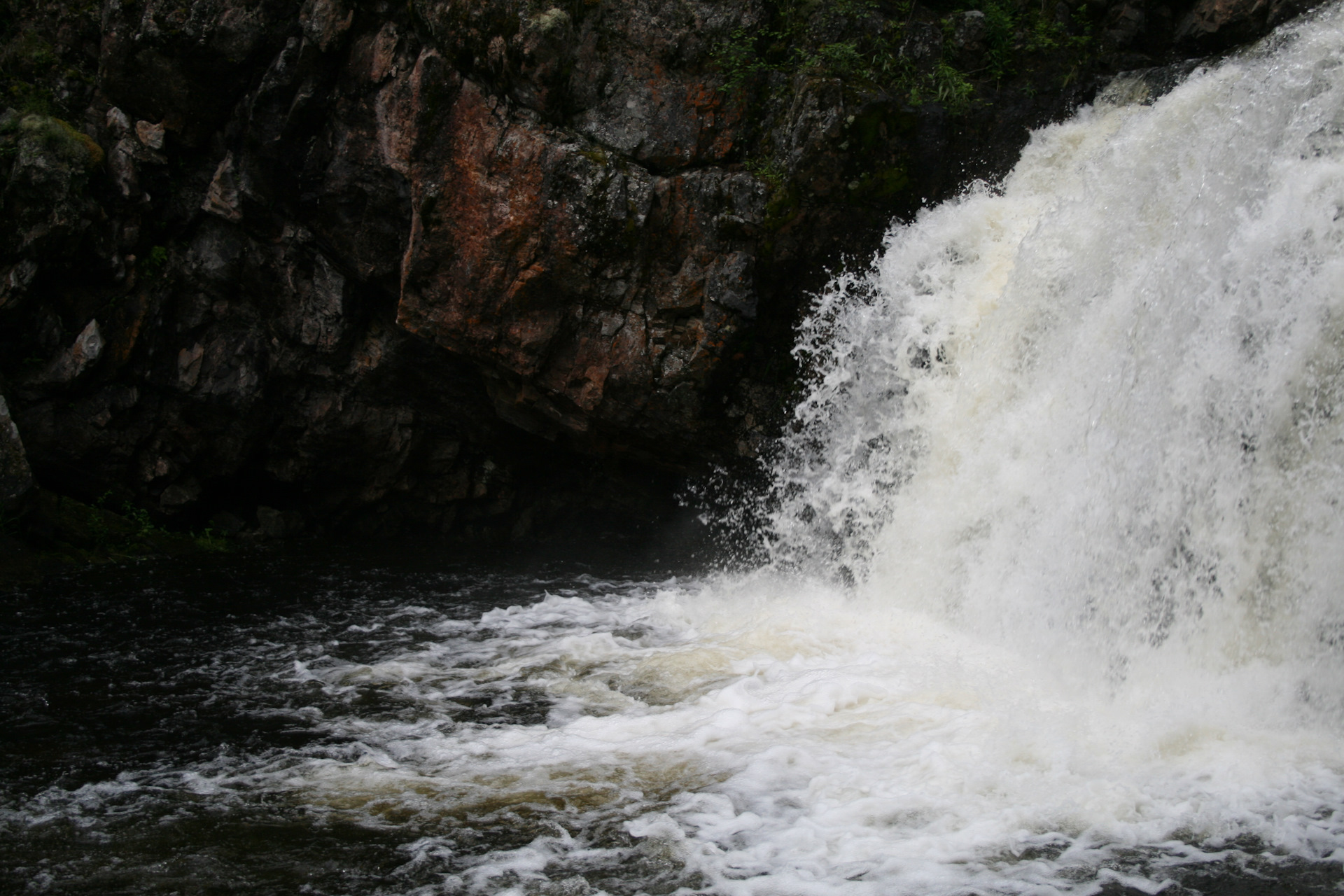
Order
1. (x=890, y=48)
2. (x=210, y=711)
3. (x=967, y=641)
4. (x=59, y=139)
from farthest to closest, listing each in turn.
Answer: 1. (x=59, y=139)
2. (x=890, y=48)
3. (x=967, y=641)
4. (x=210, y=711)

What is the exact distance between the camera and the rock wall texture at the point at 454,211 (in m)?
9.86

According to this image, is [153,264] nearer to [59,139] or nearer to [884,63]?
[59,139]

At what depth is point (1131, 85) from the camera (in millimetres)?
9531

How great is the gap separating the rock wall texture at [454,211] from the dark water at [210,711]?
1.62 meters

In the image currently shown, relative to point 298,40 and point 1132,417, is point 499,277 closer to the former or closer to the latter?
point 298,40

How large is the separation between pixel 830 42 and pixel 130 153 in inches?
317

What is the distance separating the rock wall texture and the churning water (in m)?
0.82

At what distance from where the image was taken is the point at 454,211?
10.4m

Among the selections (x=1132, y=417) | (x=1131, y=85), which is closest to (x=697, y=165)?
(x=1131, y=85)

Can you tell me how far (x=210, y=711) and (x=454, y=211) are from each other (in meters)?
5.61

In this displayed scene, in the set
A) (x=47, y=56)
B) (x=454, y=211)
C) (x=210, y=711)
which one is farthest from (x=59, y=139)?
(x=210, y=711)

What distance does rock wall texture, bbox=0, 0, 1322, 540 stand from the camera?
388 inches

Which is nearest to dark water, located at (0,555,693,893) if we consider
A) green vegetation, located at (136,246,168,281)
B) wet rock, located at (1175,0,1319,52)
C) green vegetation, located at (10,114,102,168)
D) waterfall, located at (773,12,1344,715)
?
green vegetation, located at (136,246,168,281)

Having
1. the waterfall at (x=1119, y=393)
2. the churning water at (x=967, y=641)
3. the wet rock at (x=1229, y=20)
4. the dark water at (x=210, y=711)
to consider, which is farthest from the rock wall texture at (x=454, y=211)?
the dark water at (x=210, y=711)
